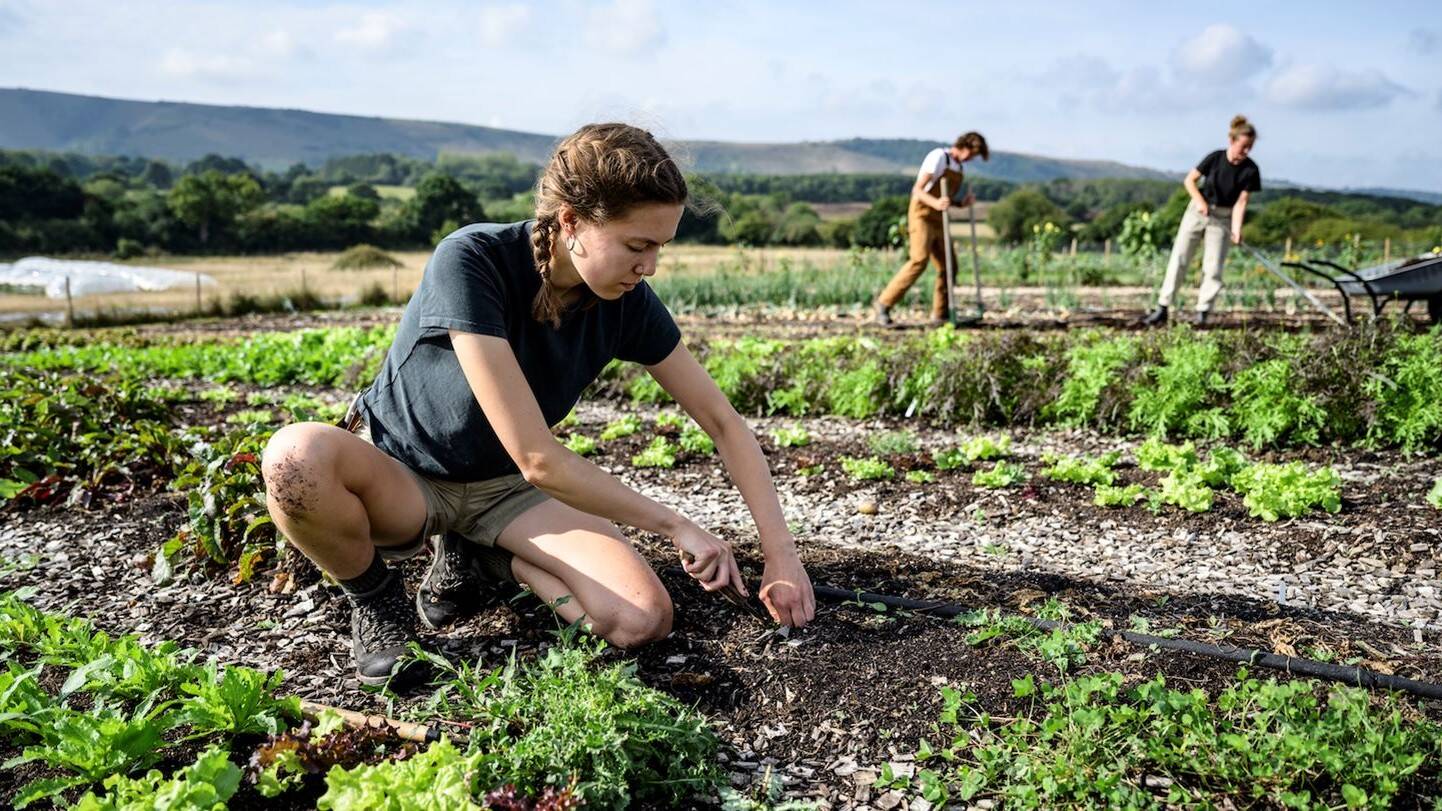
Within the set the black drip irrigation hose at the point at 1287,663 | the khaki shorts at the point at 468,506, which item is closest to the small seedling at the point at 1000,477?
the black drip irrigation hose at the point at 1287,663

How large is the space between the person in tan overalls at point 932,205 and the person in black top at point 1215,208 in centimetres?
184

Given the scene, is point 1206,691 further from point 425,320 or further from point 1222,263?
point 1222,263

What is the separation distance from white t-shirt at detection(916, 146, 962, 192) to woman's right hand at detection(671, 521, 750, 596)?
687cm

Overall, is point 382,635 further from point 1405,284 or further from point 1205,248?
point 1205,248

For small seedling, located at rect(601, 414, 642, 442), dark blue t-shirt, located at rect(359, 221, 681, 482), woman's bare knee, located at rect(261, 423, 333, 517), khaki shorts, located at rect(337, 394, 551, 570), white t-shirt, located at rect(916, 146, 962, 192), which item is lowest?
small seedling, located at rect(601, 414, 642, 442)

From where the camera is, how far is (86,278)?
25703 mm

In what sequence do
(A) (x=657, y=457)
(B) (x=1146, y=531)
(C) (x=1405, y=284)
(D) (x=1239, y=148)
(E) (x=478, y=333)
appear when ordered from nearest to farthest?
(E) (x=478, y=333), (B) (x=1146, y=531), (A) (x=657, y=457), (C) (x=1405, y=284), (D) (x=1239, y=148)

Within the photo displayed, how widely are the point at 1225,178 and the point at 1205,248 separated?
0.62 metres

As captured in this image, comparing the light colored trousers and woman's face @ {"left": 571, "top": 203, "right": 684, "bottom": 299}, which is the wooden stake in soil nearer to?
woman's face @ {"left": 571, "top": 203, "right": 684, "bottom": 299}

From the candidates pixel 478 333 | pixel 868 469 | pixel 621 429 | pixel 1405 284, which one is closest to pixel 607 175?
pixel 478 333

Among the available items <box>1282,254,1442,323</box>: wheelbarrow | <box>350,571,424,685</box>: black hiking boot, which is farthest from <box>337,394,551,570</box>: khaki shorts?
<box>1282,254,1442,323</box>: wheelbarrow

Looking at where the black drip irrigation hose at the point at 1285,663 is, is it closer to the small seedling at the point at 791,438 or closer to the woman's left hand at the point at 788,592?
the woman's left hand at the point at 788,592

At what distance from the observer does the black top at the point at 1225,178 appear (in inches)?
322

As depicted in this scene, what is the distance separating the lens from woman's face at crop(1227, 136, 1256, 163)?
8125 mm
